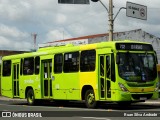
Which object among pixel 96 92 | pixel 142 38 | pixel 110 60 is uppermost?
pixel 142 38

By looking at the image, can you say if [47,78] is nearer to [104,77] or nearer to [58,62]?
[58,62]

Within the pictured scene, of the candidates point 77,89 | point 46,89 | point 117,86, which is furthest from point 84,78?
point 46,89

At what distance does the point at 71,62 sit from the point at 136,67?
13.2 feet

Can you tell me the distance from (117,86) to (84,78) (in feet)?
8.36

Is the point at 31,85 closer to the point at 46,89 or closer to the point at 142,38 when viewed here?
the point at 46,89

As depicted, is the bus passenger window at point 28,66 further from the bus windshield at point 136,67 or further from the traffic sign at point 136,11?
the bus windshield at point 136,67

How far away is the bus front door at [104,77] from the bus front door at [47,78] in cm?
492

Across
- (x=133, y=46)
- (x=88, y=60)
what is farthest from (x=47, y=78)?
(x=133, y=46)

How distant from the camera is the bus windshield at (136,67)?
69.8 ft

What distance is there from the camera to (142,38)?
48000mm

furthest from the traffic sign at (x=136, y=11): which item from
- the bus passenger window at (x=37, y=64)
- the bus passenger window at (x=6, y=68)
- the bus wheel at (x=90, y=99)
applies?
the bus wheel at (x=90, y=99)

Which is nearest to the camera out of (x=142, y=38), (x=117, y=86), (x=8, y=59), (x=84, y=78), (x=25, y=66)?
(x=117, y=86)

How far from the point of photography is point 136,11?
31.4 meters

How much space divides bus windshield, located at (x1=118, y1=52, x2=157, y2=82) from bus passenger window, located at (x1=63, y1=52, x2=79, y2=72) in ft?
10.2
